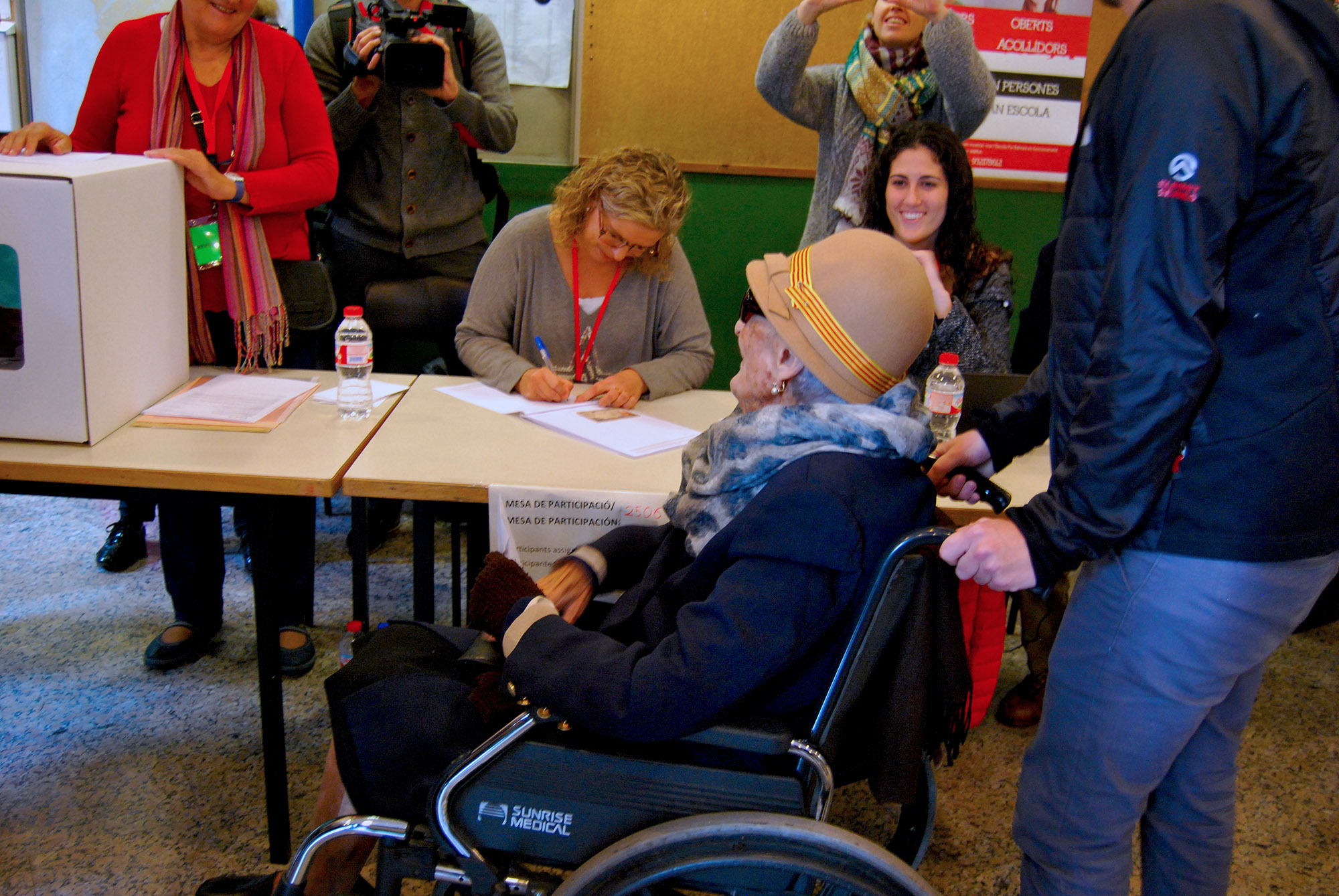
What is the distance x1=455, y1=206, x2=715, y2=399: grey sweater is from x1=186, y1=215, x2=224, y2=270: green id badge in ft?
1.74

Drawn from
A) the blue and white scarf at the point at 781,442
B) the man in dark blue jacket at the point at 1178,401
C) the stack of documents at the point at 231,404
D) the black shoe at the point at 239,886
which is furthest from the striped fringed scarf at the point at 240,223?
the man in dark blue jacket at the point at 1178,401

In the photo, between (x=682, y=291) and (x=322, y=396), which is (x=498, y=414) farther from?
(x=682, y=291)

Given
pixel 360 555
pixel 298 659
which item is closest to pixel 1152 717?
pixel 360 555

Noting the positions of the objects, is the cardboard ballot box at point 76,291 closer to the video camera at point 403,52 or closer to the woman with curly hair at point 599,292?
the woman with curly hair at point 599,292

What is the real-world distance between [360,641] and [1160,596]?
1042 mm

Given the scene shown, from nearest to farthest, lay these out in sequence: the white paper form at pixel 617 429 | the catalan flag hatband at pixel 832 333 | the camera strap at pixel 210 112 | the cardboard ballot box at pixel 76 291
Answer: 1. the catalan flag hatband at pixel 832 333
2. the cardboard ballot box at pixel 76 291
3. the white paper form at pixel 617 429
4. the camera strap at pixel 210 112

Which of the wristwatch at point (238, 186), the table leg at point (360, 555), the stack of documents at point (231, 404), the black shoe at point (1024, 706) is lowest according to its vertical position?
the black shoe at point (1024, 706)

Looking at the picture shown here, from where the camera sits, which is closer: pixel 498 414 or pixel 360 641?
pixel 360 641

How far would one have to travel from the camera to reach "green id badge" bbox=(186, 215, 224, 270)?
2.02 m

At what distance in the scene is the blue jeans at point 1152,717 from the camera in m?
1.08

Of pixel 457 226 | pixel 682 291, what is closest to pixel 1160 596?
pixel 682 291

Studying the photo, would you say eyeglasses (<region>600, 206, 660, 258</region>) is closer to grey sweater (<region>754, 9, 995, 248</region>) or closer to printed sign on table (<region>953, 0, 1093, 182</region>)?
grey sweater (<region>754, 9, 995, 248</region>)

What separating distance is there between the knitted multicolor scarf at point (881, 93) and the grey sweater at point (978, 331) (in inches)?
17.4

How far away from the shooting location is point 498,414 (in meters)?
2.00
